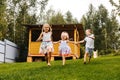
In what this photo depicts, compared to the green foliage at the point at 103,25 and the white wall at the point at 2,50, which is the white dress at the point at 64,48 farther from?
the green foliage at the point at 103,25

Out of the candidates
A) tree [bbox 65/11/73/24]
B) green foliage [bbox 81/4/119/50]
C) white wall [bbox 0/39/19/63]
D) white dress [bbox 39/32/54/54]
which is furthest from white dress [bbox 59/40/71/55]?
tree [bbox 65/11/73/24]

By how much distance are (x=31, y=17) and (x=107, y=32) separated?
27.4 meters

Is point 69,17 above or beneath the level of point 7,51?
above

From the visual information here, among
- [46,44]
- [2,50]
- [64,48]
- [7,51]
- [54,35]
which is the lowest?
[7,51]

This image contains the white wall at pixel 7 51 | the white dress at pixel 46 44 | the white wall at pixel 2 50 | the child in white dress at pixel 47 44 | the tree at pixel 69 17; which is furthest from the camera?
the tree at pixel 69 17

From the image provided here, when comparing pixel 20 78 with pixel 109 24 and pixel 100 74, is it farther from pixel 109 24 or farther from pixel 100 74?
pixel 109 24

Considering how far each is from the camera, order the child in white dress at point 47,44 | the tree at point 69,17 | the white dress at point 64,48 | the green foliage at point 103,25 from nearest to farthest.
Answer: the child in white dress at point 47,44 < the white dress at point 64,48 < the green foliage at point 103,25 < the tree at point 69,17

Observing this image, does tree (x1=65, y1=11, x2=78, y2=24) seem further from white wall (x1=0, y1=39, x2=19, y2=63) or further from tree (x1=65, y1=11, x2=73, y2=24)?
white wall (x1=0, y1=39, x2=19, y2=63)

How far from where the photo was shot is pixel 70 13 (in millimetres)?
99438

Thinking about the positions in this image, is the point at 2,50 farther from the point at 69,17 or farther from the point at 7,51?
the point at 69,17

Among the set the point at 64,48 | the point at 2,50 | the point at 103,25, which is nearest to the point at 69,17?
the point at 103,25

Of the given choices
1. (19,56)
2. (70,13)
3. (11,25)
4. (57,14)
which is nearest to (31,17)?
(11,25)

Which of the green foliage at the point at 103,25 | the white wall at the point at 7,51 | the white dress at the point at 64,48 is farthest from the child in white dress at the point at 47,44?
the green foliage at the point at 103,25

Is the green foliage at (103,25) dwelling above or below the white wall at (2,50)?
above
